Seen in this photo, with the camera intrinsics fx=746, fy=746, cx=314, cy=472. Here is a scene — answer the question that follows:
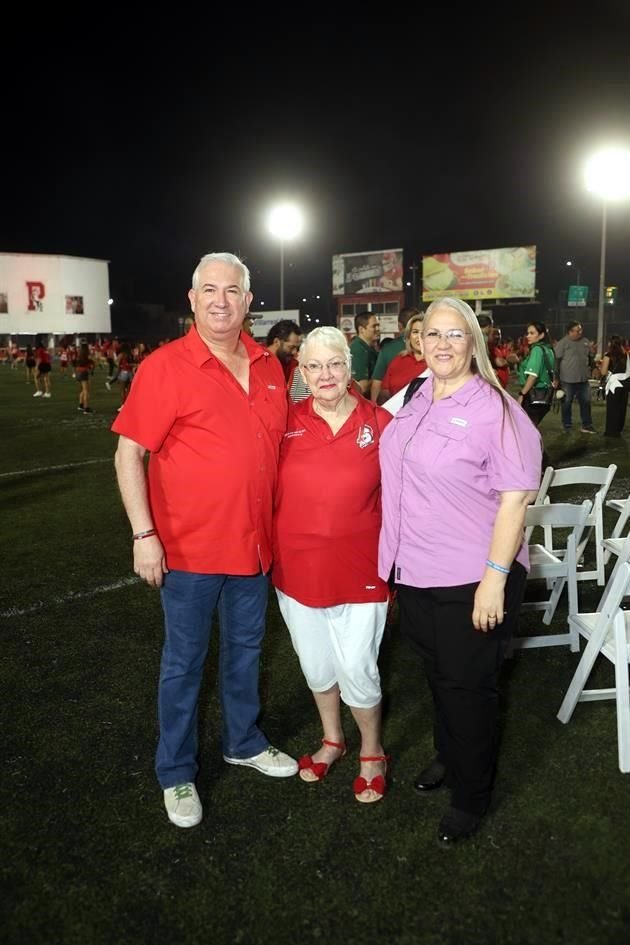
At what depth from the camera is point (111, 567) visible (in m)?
6.24

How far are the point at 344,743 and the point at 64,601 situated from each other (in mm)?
2802

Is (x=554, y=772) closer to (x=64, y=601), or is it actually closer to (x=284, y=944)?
(x=284, y=944)

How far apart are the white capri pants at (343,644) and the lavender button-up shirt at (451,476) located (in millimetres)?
287

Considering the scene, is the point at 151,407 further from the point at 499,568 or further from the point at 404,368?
the point at 404,368

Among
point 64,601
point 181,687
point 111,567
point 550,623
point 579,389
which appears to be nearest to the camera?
point 181,687

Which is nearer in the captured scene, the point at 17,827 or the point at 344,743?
the point at 17,827

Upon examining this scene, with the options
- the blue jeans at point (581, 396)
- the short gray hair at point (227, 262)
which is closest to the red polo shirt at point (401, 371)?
the short gray hair at point (227, 262)

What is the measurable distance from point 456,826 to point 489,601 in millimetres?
917

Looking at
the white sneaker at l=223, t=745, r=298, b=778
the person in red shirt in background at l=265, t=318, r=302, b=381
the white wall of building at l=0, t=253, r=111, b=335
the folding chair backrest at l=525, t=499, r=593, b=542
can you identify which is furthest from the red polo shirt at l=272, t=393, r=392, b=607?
the white wall of building at l=0, t=253, r=111, b=335

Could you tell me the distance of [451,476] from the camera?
2.54m

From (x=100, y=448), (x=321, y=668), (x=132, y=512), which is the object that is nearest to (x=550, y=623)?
(x=321, y=668)

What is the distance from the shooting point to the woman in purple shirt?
2.50 meters

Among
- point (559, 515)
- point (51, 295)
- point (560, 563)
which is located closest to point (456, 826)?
point (559, 515)

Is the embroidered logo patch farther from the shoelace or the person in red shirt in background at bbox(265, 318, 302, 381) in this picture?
the person in red shirt in background at bbox(265, 318, 302, 381)
